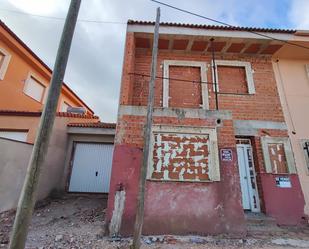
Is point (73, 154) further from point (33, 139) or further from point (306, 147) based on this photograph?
point (306, 147)

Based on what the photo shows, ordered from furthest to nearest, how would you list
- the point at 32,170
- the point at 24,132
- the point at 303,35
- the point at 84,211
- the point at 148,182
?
the point at 24,132
the point at 303,35
the point at 84,211
the point at 148,182
the point at 32,170

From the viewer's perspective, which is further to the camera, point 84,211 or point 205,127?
point 84,211

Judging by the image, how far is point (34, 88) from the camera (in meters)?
12.4

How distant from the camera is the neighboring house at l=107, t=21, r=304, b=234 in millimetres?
5047

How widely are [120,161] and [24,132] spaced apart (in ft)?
17.9

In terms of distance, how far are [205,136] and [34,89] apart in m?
11.5

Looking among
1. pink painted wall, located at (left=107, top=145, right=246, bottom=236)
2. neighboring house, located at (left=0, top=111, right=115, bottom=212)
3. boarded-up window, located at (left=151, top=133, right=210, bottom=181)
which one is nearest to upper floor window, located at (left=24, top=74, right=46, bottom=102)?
neighboring house, located at (left=0, top=111, right=115, bottom=212)

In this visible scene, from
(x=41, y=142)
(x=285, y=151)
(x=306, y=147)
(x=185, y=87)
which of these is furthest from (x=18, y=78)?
(x=306, y=147)

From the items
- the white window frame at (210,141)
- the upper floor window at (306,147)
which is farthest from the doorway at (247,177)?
the white window frame at (210,141)

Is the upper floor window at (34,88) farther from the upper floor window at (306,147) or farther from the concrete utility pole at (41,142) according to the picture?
the upper floor window at (306,147)

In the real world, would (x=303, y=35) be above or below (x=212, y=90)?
above

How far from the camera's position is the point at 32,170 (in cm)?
271

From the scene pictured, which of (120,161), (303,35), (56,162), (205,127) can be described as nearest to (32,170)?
(120,161)

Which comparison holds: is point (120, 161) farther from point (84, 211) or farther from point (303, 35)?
point (303, 35)
